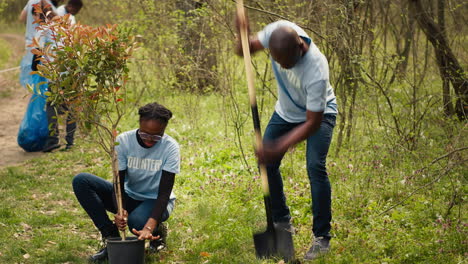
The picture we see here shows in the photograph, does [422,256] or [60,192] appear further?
[60,192]

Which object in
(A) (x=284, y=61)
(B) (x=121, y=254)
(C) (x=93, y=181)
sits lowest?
(B) (x=121, y=254)

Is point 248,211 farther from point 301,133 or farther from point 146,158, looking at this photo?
point 301,133

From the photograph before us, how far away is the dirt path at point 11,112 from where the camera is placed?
311 inches

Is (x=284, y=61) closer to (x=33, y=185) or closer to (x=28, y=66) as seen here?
(x=33, y=185)

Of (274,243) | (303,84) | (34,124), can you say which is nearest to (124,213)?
(274,243)

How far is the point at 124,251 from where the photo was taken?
3777 mm

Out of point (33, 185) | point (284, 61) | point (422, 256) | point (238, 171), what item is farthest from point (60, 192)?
point (422, 256)

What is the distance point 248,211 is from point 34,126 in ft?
13.4

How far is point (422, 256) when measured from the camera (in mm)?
3961

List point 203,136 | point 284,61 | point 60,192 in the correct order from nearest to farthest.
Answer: point 284,61
point 60,192
point 203,136

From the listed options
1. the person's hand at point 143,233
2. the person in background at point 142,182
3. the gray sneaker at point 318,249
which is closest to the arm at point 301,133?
the gray sneaker at point 318,249

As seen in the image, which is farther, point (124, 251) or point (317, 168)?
point (317, 168)

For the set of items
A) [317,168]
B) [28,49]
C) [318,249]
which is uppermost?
[28,49]

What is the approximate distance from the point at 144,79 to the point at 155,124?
19.9 ft
